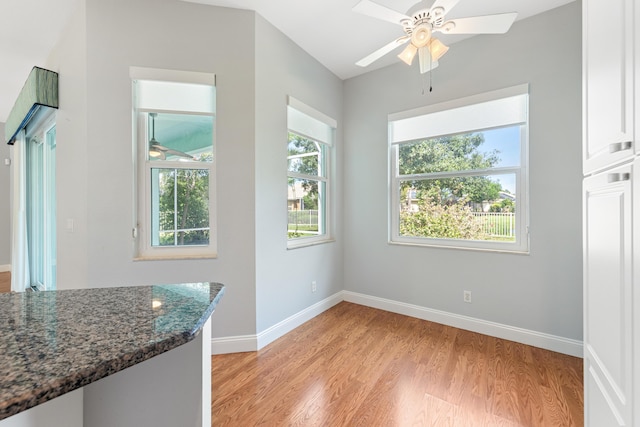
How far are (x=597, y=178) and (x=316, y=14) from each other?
7.80 ft

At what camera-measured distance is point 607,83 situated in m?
0.89

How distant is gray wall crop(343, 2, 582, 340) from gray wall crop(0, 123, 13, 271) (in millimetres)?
7063

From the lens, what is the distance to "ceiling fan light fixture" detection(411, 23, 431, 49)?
5.78 ft

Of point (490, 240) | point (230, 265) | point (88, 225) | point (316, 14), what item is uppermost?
point (316, 14)

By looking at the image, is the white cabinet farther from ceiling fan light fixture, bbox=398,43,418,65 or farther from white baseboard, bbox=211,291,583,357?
white baseboard, bbox=211,291,583,357

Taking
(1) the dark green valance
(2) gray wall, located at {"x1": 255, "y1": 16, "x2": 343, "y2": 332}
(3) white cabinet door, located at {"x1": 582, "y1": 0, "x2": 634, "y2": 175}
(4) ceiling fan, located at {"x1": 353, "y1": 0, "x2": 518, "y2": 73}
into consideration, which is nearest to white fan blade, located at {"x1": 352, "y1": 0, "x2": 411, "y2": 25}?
(4) ceiling fan, located at {"x1": 353, "y1": 0, "x2": 518, "y2": 73}

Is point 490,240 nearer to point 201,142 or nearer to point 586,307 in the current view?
point 586,307

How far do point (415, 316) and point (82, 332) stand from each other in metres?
2.96

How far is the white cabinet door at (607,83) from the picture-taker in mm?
782

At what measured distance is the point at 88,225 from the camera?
2051 millimetres

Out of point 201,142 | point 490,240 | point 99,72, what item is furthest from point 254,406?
point 99,72

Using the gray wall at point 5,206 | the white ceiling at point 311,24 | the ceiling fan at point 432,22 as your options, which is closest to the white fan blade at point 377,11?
the ceiling fan at point 432,22

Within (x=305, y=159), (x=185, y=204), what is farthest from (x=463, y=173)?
(x=185, y=204)

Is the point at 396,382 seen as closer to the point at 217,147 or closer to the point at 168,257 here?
the point at 168,257
